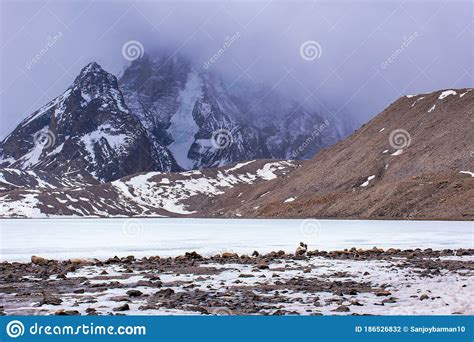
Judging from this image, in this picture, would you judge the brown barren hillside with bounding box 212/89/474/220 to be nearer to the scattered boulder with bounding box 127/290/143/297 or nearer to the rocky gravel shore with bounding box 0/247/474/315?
the rocky gravel shore with bounding box 0/247/474/315

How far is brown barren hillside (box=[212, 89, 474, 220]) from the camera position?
117 metres

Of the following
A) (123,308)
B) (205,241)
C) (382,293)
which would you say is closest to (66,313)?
(123,308)

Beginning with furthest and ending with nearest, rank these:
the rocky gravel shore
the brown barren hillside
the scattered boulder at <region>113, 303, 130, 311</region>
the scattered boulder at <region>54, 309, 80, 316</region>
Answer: the brown barren hillside, the rocky gravel shore, the scattered boulder at <region>113, 303, 130, 311</region>, the scattered boulder at <region>54, 309, 80, 316</region>

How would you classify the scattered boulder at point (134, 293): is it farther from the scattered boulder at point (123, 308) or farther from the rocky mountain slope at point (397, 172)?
the rocky mountain slope at point (397, 172)

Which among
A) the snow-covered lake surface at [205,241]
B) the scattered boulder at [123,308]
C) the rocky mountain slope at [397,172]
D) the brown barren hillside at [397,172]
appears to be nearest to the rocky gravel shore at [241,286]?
the scattered boulder at [123,308]

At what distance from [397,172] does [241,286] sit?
12791 centimetres

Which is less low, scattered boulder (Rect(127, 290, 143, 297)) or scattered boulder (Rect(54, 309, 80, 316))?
scattered boulder (Rect(127, 290, 143, 297))

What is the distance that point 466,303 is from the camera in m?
16.9

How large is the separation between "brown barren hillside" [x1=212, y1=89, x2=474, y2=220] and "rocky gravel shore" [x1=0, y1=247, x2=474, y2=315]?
8472cm

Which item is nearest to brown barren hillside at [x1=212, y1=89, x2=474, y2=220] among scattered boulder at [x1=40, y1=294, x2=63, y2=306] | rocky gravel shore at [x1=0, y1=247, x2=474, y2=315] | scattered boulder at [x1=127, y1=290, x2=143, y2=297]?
rocky gravel shore at [x1=0, y1=247, x2=474, y2=315]

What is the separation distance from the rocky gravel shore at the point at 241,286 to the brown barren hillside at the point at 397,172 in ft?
278

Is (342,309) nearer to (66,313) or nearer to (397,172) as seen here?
(66,313)

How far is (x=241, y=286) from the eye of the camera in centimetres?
2127
